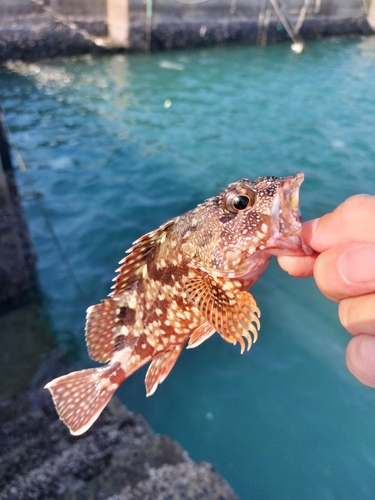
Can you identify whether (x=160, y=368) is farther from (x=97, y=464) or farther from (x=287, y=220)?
(x=97, y=464)

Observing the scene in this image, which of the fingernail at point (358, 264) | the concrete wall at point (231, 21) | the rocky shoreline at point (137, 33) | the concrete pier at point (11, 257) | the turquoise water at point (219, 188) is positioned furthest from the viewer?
the concrete wall at point (231, 21)

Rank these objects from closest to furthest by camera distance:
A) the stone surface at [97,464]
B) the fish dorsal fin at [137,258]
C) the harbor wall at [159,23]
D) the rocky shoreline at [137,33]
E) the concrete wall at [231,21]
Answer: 1. the fish dorsal fin at [137,258]
2. the stone surface at [97,464]
3. the rocky shoreline at [137,33]
4. the harbor wall at [159,23]
5. the concrete wall at [231,21]

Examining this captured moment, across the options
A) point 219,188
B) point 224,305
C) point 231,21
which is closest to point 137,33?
point 231,21

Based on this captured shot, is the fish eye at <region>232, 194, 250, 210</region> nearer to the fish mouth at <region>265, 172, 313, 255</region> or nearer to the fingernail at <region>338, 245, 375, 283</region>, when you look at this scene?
the fish mouth at <region>265, 172, 313, 255</region>

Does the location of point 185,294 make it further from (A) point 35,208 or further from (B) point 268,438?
(A) point 35,208

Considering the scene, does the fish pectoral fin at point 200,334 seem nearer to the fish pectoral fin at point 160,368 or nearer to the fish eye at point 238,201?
the fish pectoral fin at point 160,368

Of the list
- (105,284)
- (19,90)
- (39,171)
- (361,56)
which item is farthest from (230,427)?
(361,56)

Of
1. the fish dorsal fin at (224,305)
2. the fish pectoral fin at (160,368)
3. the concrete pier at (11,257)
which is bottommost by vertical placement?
the concrete pier at (11,257)

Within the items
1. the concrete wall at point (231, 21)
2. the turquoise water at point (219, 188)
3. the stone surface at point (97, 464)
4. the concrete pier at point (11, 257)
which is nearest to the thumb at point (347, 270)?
the stone surface at point (97, 464)
